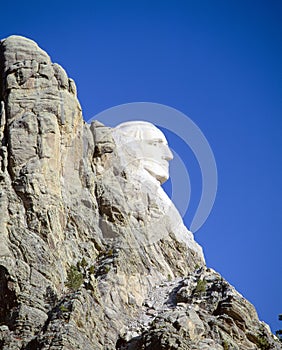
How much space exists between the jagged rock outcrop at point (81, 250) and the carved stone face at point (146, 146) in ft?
14.2

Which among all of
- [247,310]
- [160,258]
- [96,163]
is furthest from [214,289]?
[96,163]

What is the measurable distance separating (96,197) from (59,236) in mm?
7612

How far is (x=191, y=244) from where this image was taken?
107 metres

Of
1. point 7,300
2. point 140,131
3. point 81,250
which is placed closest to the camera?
point 7,300

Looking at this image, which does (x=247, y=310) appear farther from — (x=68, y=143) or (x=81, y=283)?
(x=68, y=143)

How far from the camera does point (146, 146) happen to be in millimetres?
113125

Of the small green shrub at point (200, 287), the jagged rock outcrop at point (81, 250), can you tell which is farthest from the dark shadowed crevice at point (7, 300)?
the small green shrub at point (200, 287)

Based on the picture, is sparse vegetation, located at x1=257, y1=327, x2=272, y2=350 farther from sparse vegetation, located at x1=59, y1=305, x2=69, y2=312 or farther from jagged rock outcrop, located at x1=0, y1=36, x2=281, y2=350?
sparse vegetation, located at x1=59, y1=305, x2=69, y2=312

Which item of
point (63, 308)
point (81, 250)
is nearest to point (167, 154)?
point (81, 250)

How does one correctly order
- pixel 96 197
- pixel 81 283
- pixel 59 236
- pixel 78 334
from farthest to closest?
pixel 96 197 < pixel 59 236 < pixel 81 283 < pixel 78 334

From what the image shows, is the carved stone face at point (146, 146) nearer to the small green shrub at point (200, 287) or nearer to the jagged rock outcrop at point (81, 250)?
the jagged rock outcrop at point (81, 250)

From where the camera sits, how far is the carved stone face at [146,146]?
364 feet

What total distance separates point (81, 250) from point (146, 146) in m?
20.0

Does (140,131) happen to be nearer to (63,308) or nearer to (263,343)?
(263,343)
